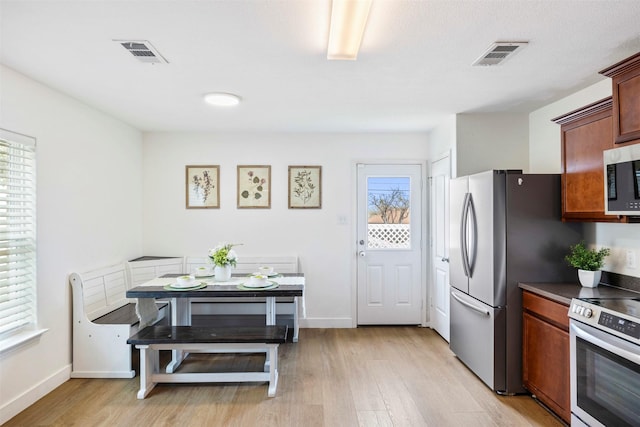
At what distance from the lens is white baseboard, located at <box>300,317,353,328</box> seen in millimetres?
4605

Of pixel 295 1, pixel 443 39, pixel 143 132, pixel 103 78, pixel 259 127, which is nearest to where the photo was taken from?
pixel 295 1

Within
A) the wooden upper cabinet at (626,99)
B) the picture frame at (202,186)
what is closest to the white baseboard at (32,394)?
the picture frame at (202,186)

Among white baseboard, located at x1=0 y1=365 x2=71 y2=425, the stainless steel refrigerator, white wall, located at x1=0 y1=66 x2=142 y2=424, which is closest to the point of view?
white baseboard, located at x1=0 y1=365 x2=71 y2=425

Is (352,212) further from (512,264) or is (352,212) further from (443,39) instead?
(443,39)

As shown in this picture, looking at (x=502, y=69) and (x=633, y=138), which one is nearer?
(x=633, y=138)

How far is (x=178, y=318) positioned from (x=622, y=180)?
3.60 meters

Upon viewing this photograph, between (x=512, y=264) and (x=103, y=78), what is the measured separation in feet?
11.3

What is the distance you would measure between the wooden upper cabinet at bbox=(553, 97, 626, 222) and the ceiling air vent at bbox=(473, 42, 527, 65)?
2.37 ft

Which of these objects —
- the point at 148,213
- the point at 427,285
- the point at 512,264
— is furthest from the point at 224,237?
the point at 512,264

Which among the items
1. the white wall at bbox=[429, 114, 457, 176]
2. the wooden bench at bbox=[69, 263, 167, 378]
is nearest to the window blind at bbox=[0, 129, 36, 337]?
the wooden bench at bbox=[69, 263, 167, 378]

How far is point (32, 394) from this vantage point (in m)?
2.76

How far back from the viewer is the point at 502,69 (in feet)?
8.52

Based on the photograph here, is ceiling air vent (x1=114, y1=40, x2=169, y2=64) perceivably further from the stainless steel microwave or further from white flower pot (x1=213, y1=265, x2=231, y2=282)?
the stainless steel microwave

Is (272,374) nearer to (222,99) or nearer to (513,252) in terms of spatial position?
(513,252)
